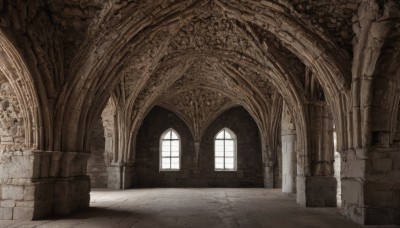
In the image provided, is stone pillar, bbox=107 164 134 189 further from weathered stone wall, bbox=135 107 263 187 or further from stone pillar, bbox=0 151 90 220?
stone pillar, bbox=0 151 90 220

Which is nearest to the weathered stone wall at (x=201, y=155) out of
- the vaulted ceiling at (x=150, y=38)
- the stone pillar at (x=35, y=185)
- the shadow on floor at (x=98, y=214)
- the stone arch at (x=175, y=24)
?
the vaulted ceiling at (x=150, y=38)

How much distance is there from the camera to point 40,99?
6.05 meters

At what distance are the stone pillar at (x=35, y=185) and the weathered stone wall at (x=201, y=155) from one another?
7680 millimetres

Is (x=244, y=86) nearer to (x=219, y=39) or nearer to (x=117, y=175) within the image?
(x=219, y=39)

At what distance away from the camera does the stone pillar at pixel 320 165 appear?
766cm

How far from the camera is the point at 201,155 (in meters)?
14.3

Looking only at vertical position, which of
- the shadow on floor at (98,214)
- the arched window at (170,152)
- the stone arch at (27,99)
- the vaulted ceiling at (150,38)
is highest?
the vaulted ceiling at (150,38)

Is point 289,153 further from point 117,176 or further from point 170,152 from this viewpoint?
point 170,152

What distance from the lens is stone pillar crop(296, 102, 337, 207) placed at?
25.1 ft

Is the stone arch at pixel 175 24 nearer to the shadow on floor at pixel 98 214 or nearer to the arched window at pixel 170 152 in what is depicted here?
the shadow on floor at pixel 98 214

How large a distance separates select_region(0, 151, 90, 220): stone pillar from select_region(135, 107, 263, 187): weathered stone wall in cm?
768

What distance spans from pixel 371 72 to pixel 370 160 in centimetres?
135

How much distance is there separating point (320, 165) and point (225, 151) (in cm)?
A: 691

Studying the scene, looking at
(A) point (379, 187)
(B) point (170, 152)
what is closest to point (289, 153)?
(A) point (379, 187)
